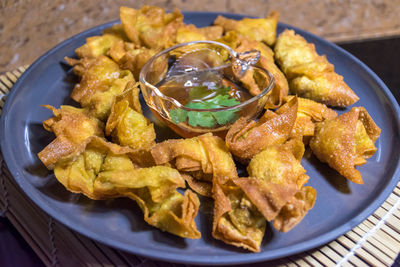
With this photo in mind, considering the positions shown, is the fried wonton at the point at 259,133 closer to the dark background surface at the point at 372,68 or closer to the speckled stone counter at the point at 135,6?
the dark background surface at the point at 372,68

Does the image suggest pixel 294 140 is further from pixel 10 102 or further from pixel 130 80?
pixel 10 102

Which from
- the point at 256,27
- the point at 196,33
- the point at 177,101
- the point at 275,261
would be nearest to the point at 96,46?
the point at 196,33

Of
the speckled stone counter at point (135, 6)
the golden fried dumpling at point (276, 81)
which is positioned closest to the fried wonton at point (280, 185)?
the golden fried dumpling at point (276, 81)

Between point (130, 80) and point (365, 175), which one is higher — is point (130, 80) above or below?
above

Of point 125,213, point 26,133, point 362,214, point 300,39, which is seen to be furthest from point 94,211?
point 300,39

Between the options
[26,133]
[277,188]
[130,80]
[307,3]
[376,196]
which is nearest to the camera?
[277,188]
